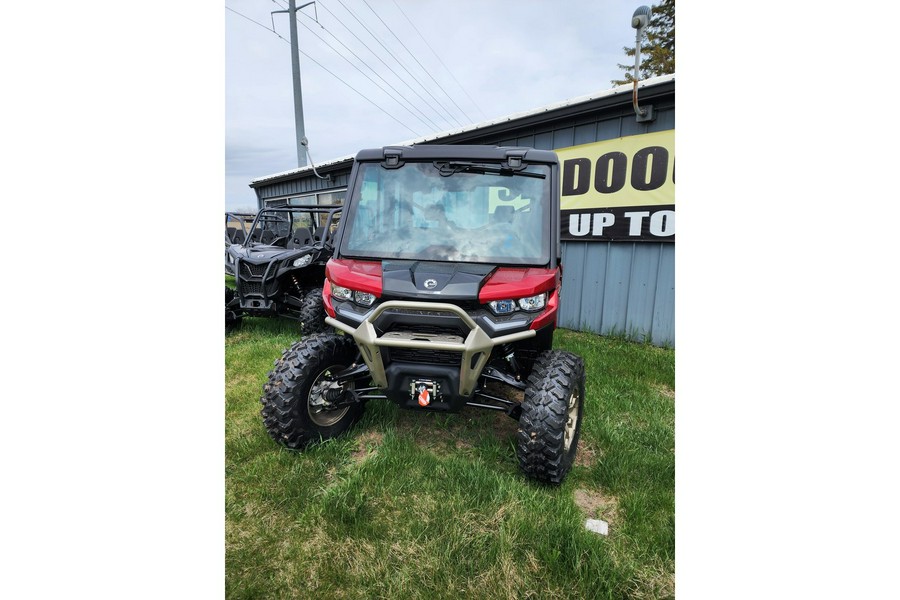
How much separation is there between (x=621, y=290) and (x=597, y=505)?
3696 millimetres

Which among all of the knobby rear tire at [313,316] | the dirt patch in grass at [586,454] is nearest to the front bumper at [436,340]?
the dirt patch in grass at [586,454]

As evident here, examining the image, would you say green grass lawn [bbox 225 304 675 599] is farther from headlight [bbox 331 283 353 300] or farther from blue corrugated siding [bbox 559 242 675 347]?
blue corrugated siding [bbox 559 242 675 347]

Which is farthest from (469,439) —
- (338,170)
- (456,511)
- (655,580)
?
(338,170)

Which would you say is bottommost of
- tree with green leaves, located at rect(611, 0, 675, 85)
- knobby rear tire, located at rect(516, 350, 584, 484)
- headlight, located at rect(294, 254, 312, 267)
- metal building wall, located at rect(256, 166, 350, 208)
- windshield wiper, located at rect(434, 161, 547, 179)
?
knobby rear tire, located at rect(516, 350, 584, 484)

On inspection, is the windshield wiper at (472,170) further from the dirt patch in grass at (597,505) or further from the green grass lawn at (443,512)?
the dirt patch in grass at (597,505)

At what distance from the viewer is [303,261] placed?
5.45 metres

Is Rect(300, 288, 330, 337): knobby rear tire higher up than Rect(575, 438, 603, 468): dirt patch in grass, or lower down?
higher up

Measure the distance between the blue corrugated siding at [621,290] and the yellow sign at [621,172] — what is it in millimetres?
573

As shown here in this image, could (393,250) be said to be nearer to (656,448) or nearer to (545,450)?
(545,450)

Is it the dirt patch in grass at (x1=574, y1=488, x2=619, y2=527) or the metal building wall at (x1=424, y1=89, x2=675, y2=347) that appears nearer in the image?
the dirt patch in grass at (x1=574, y1=488, x2=619, y2=527)

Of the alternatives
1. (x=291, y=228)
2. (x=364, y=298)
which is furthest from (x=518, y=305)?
(x=291, y=228)

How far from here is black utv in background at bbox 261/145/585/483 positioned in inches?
85.6

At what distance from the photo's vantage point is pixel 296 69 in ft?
33.2

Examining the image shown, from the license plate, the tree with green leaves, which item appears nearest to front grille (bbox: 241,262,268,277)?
the license plate
